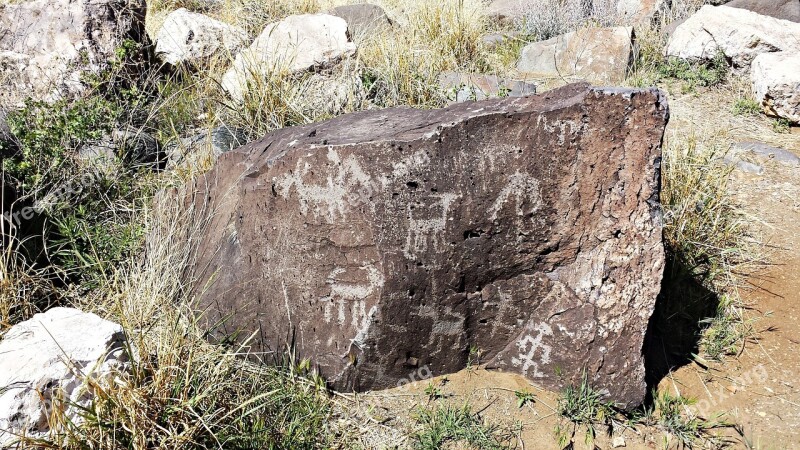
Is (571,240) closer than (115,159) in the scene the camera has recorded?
Yes

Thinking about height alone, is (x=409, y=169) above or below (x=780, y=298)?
above

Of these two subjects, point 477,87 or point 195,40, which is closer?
point 477,87

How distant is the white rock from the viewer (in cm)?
525

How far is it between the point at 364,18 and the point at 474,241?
5045mm

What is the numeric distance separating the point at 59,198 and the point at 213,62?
2150mm

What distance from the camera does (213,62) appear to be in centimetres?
588

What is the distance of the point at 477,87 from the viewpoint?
5578mm

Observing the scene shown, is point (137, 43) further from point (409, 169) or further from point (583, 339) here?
point (583, 339)

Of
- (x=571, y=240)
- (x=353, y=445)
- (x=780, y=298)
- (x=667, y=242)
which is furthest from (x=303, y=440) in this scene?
(x=780, y=298)

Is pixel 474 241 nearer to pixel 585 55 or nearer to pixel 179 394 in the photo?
pixel 179 394

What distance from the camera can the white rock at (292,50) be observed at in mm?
5246

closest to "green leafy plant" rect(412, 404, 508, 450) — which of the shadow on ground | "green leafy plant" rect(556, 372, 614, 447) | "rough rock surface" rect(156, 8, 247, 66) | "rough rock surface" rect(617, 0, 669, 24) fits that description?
"green leafy plant" rect(556, 372, 614, 447)

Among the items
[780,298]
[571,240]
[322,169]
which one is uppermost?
[322,169]

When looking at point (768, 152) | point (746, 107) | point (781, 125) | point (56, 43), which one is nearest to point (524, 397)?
point (768, 152)
